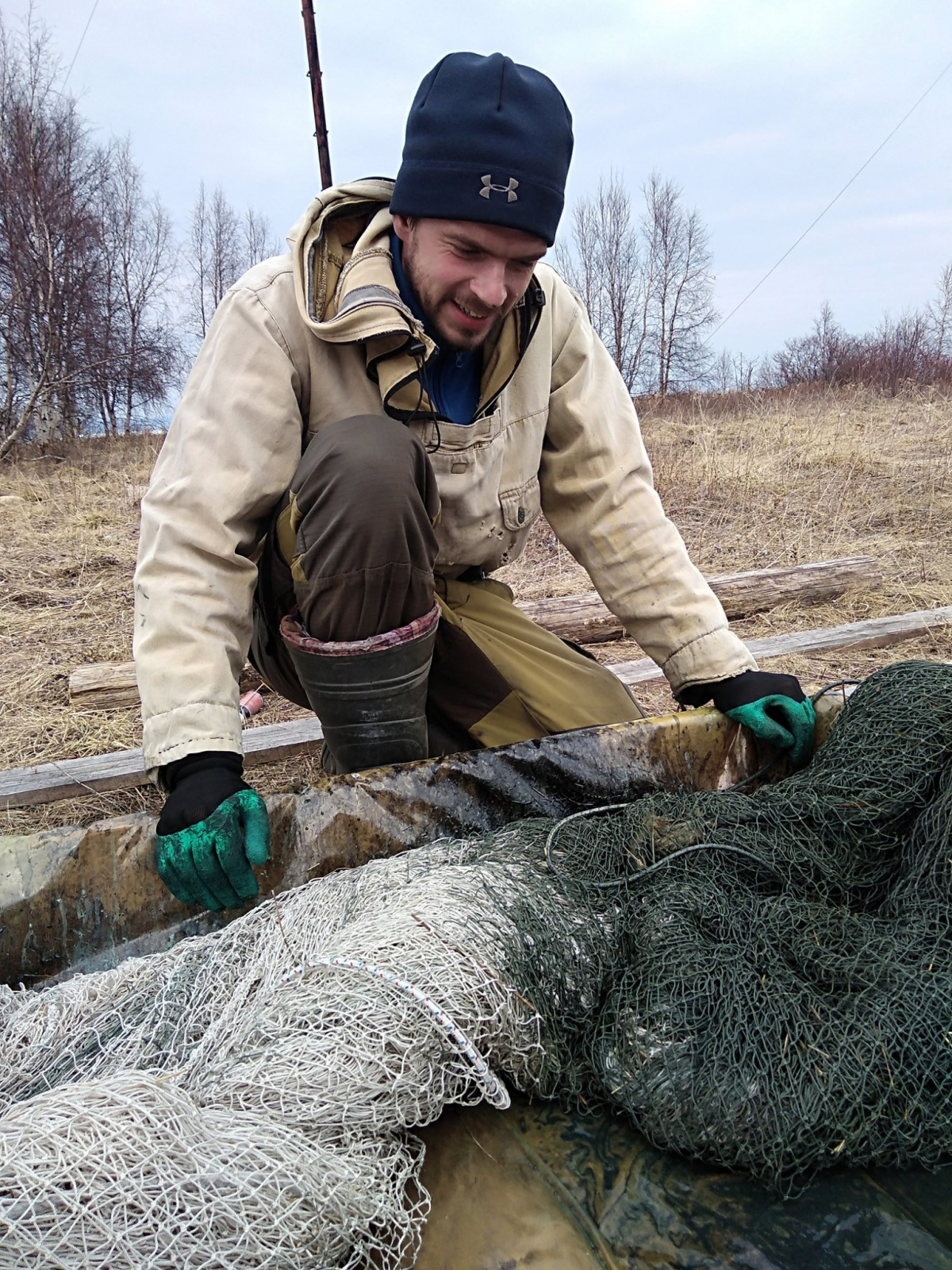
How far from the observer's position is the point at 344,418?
200 cm

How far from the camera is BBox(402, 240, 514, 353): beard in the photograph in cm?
191

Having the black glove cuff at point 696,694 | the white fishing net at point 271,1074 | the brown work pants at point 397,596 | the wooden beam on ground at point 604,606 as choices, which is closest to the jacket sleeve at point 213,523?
the brown work pants at point 397,596

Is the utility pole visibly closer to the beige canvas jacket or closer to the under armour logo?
the beige canvas jacket

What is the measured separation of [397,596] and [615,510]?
76 cm

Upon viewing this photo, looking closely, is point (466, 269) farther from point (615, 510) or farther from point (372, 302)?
point (615, 510)

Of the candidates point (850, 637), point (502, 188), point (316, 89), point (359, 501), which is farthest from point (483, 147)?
point (316, 89)

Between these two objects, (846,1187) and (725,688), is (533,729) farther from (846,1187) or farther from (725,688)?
(846,1187)

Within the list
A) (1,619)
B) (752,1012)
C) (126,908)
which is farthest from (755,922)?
(1,619)

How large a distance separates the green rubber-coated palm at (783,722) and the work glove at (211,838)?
42.2 inches

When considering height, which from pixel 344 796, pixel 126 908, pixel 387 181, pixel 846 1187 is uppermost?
pixel 387 181

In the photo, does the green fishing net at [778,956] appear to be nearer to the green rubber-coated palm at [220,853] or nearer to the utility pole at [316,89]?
the green rubber-coated palm at [220,853]

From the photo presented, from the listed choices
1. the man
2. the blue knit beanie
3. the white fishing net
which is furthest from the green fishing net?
the blue knit beanie

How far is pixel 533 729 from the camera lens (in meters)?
2.31

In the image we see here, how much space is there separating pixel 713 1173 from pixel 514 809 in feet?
2.84
